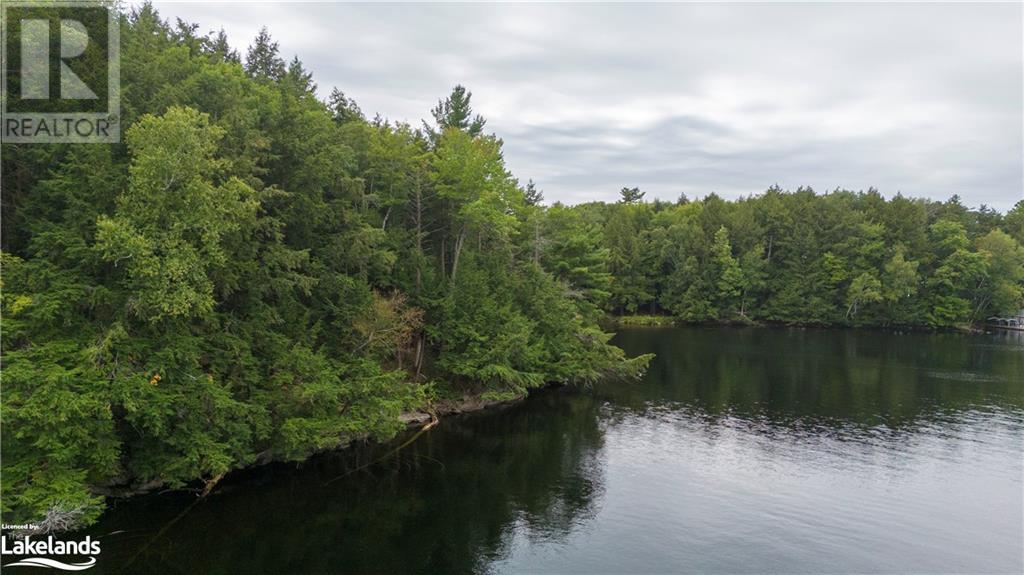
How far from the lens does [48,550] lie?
645 inches

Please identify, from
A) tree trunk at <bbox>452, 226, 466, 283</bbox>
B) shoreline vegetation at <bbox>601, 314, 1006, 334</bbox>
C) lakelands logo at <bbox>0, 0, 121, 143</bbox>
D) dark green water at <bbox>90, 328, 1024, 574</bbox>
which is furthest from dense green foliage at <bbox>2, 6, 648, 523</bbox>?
shoreline vegetation at <bbox>601, 314, 1006, 334</bbox>

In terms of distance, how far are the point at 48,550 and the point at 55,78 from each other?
14242mm

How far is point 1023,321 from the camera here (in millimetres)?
82688

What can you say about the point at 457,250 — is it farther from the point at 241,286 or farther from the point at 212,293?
the point at 212,293

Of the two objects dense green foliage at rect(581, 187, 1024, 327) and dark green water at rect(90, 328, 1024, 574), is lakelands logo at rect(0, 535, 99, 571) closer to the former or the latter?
dark green water at rect(90, 328, 1024, 574)

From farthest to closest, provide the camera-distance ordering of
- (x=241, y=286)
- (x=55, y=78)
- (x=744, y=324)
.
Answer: (x=744, y=324) < (x=241, y=286) < (x=55, y=78)

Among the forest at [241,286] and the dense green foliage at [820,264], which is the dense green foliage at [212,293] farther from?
the dense green foliage at [820,264]

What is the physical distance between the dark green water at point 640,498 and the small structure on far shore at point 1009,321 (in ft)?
185

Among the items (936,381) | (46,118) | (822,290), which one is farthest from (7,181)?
(822,290)

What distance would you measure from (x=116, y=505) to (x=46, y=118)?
12628 millimetres

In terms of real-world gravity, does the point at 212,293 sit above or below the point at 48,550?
above

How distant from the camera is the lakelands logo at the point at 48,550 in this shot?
52.1ft

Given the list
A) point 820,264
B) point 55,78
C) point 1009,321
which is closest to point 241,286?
point 55,78

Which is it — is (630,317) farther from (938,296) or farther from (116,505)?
(116,505)
